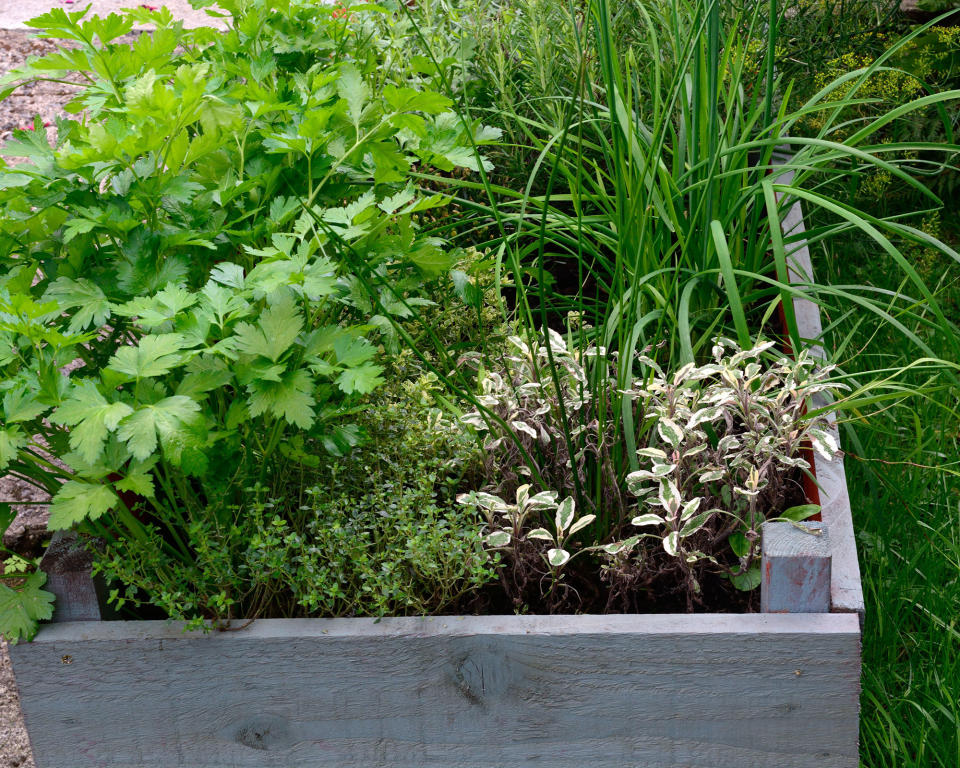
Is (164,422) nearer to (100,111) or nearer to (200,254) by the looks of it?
(200,254)

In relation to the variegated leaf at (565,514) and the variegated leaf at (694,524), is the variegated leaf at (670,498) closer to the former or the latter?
the variegated leaf at (694,524)

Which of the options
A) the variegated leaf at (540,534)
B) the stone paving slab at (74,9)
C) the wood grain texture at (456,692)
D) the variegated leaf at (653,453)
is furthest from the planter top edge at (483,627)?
the stone paving slab at (74,9)

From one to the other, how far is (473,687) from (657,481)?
0.42 m

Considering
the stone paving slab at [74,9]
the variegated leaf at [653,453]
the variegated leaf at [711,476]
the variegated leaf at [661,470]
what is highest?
the stone paving slab at [74,9]

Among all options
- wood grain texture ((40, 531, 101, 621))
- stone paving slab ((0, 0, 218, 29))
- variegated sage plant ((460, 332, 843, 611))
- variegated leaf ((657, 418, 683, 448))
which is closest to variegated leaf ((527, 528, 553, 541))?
variegated sage plant ((460, 332, 843, 611))

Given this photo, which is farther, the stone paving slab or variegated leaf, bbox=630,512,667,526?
the stone paving slab

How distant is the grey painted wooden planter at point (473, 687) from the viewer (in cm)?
140

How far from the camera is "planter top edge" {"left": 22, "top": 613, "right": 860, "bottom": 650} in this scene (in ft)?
4.55

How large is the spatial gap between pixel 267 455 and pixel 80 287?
0.37m

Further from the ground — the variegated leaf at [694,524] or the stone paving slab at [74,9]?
the stone paving slab at [74,9]

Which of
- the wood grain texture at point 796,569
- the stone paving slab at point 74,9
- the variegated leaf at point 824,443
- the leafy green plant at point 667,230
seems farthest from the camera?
the stone paving slab at point 74,9

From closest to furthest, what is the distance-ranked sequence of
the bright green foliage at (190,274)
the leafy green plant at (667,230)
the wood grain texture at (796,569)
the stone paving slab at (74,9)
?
the bright green foliage at (190,274) < the wood grain texture at (796,569) < the leafy green plant at (667,230) < the stone paving slab at (74,9)

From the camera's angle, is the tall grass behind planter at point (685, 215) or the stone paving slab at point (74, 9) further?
the stone paving slab at point (74, 9)

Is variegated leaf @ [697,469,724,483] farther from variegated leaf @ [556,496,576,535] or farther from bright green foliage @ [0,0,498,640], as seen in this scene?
bright green foliage @ [0,0,498,640]
